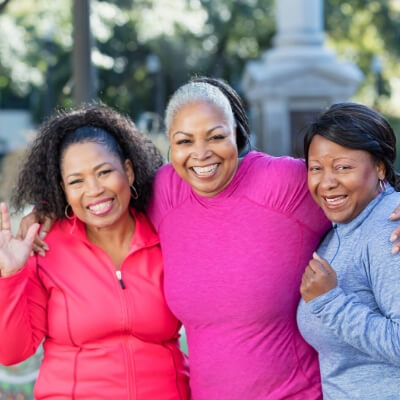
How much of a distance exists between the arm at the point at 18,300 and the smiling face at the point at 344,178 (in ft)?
3.89

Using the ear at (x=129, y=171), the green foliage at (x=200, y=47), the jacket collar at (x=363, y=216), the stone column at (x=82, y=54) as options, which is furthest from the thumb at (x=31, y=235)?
the green foliage at (x=200, y=47)

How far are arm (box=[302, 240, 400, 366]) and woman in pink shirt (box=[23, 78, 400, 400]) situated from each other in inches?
13.6

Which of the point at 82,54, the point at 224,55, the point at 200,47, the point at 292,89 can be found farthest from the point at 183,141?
the point at 224,55

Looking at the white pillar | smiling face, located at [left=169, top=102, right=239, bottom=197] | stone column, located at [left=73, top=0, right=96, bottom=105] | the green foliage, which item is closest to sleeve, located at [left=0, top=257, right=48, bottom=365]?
smiling face, located at [left=169, top=102, right=239, bottom=197]

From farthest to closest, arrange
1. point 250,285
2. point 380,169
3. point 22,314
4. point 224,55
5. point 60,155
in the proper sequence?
point 224,55 → point 60,155 → point 22,314 → point 250,285 → point 380,169

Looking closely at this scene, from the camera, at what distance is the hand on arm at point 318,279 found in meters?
2.29

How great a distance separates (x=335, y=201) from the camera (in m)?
2.47

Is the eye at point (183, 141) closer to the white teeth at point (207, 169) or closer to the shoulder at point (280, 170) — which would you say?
the white teeth at point (207, 169)

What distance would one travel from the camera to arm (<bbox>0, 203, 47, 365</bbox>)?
2.69 metres

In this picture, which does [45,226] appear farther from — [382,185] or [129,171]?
[382,185]

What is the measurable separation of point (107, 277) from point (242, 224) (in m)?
0.62

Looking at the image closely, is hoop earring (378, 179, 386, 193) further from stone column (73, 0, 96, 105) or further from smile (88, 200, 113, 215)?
stone column (73, 0, 96, 105)

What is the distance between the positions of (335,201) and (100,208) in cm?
97

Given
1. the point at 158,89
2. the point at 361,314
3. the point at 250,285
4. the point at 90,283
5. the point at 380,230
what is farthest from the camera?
the point at 158,89
